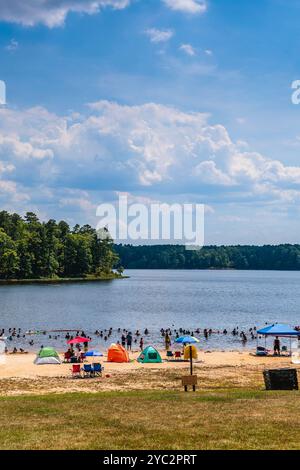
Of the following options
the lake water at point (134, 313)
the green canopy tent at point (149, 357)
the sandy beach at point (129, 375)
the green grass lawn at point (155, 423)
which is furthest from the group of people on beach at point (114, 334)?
the green grass lawn at point (155, 423)

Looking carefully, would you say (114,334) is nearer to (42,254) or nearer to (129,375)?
(129,375)

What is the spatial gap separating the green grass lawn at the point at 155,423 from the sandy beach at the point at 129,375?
804 cm

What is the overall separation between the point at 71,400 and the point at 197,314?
74.9 metres

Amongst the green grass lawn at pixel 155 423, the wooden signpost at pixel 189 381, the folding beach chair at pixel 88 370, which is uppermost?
the green grass lawn at pixel 155 423

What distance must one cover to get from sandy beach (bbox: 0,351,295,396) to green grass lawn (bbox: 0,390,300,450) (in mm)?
8041

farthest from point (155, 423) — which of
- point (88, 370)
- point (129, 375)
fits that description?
point (88, 370)

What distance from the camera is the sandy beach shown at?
2927 centimetres

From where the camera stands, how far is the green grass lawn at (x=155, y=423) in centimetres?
1302

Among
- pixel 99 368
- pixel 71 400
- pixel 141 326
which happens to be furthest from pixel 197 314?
pixel 71 400

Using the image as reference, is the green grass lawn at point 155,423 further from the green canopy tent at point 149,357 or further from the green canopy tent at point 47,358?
the green canopy tent at point 149,357

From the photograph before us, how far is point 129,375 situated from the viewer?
33.8 metres

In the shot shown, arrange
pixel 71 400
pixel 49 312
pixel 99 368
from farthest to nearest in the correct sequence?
1. pixel 49 312
2. pixel 99 368
3. pixel 71 400

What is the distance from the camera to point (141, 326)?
255 ft
